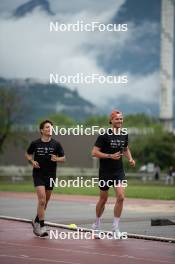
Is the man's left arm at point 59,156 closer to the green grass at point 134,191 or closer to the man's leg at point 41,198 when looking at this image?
the man's leg at point 41,198

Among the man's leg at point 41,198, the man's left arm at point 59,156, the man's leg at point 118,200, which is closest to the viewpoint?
the man's leg at point 118,200

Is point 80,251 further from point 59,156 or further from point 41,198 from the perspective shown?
point 59,156

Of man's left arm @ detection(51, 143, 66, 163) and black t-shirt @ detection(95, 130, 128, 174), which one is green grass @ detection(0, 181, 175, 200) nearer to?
man's left arm @ detection(51, 143, 66, 163)

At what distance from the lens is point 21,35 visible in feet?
420

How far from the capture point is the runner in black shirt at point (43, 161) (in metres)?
13.8

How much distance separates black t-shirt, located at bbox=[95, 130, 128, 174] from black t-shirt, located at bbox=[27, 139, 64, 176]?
2.59 feet

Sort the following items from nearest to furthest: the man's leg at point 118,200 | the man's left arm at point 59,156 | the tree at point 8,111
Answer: the man's leg at point 118,200 → the man's left arm at point 59,156 → the tree at point 8,111

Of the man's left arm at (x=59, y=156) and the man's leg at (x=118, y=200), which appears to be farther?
the man's left arm at (x=59, y=156)

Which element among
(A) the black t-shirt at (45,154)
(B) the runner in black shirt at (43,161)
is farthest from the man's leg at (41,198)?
(A) the black t-shirt at (45,154)

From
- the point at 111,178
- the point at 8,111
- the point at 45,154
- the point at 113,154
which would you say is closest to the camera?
the point at 113,154

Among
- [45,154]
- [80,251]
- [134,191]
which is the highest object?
[45,154]

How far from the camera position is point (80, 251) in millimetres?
11742

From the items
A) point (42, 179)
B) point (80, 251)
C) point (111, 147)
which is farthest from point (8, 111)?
point (80, 251)

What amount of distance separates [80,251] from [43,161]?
2.54 m
